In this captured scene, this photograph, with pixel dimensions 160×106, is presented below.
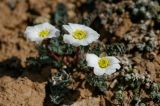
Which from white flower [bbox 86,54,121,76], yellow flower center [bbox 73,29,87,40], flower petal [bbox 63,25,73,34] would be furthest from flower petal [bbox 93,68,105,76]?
flower petal [bbox 63,25,73,34]

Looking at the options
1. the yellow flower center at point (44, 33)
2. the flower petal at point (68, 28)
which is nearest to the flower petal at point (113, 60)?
the flower petal at point (68, 28)

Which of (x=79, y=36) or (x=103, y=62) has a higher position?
(x=79, y=36)

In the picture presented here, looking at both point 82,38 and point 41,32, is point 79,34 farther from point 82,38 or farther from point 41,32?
point 41,32

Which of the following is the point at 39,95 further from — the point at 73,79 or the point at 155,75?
the point at 155,75

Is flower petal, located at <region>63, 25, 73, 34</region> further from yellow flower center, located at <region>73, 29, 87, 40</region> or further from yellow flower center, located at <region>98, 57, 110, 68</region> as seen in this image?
yellow flower center, located at <region>98, 57, 110, 68</region>

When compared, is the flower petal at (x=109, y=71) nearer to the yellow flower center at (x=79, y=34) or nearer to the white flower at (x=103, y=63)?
the white flower at (x=103, y=63)

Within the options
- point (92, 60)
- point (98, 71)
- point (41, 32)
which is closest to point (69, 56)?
point (41, 32)
